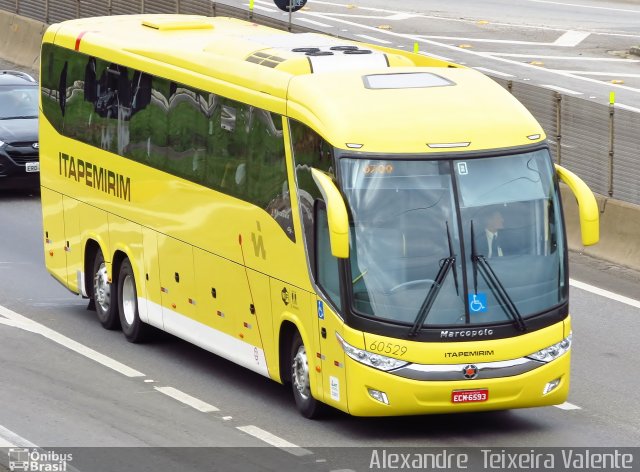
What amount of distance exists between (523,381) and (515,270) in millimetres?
931

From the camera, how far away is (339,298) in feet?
48.6

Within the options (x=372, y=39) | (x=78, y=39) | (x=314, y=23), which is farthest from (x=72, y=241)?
(x=314, y=23)

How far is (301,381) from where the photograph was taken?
15.8 m

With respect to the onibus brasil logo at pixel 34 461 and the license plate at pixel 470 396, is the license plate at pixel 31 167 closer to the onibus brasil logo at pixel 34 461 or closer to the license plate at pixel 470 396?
the license plate at pixel 470 396

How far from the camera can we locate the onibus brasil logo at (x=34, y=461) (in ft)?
41.2

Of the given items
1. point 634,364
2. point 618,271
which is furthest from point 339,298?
point 618,271

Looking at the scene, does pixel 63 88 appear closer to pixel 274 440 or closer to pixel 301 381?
pixel 301 381

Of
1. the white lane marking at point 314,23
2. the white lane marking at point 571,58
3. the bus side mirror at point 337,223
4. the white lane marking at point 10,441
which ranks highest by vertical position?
the bus side mirror at point 337,223

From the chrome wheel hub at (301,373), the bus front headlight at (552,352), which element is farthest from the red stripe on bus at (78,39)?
the bus front headlight at (552,352)

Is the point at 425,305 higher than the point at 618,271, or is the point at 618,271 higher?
the point at 425,305

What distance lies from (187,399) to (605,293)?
21.7ft

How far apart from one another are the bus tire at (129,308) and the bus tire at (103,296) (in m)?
0.12

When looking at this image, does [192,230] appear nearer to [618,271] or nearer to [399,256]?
[399,256]

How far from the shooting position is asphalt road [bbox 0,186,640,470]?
14891 mm
